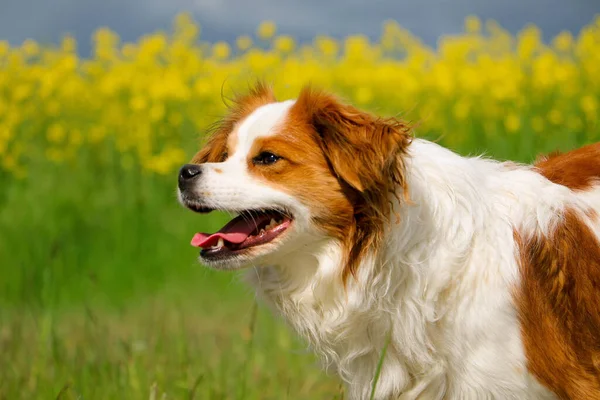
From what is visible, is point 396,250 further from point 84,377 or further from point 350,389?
point 84,377

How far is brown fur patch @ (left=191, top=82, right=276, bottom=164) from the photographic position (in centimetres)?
347

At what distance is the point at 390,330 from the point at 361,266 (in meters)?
0.28

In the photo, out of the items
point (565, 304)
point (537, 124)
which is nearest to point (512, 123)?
point (537, 124)

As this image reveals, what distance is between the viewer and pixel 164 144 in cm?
840

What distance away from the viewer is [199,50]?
371 inches

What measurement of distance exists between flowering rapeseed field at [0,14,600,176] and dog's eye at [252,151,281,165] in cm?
458

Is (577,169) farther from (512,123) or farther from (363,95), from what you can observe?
(363,95)

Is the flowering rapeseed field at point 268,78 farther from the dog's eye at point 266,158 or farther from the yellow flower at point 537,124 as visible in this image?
the dog's eye at point 266,158

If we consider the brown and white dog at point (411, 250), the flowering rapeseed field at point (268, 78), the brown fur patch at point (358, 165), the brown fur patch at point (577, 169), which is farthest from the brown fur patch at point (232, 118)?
the flowering rapeseed field at point (268, 78)

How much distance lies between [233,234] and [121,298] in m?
4.13

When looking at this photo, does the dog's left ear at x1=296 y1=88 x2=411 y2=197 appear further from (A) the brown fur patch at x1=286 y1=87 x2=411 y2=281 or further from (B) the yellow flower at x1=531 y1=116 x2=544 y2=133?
(B) the yellow flower at x1=531 y1=116 x2=544 y2=133

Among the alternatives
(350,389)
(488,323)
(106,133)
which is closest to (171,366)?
(350,389)

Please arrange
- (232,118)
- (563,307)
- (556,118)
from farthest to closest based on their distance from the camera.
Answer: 1. (556,118)
2. (232,118)
3. (563,307)

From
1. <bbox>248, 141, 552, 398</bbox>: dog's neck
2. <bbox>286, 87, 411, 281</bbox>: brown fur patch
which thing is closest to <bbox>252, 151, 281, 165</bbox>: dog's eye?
<bbox>286, 87, 411, 281</bbox>: brown fur patch
